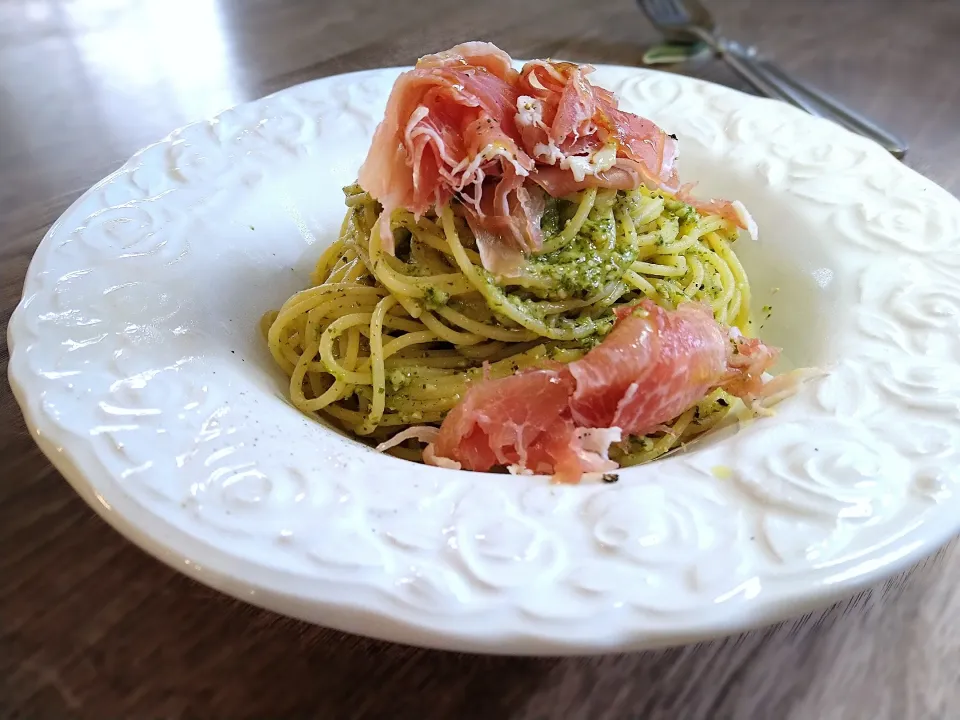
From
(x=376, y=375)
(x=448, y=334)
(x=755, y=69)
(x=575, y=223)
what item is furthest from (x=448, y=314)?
(x=755, y=69)

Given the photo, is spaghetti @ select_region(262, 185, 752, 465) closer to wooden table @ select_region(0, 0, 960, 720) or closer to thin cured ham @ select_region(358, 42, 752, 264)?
thin cured ham @ select_region(358, 42, 752, 264)

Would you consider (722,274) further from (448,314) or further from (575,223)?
(448,314)

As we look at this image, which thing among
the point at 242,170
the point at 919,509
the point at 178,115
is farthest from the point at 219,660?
the point at 178,115

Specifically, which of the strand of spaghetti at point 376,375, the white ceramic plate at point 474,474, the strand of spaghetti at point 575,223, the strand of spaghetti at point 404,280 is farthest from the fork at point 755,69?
the strand of spaghetti at point 376,375

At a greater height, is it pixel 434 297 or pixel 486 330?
pixel 434 297

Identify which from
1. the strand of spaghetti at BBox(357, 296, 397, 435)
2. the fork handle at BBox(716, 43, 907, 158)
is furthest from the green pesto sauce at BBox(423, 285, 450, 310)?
the fork handle at BBox(716, 43, 907, 158)

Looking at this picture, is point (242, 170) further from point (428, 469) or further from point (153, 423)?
point (428, 469)
